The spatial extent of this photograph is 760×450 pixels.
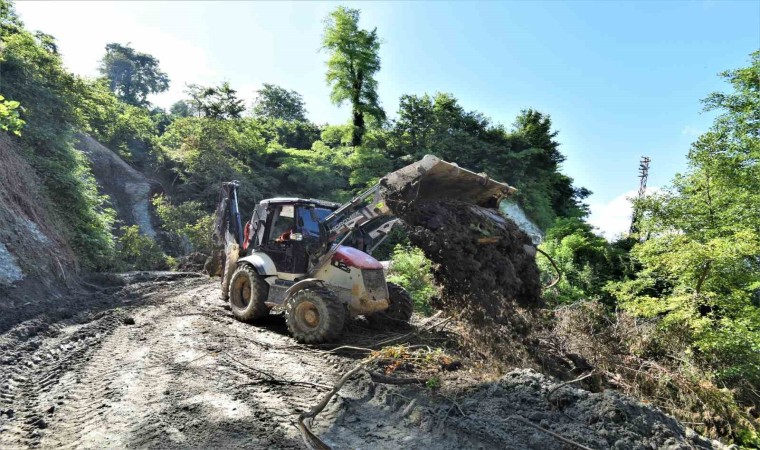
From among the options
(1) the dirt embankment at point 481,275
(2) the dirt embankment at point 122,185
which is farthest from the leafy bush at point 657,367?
A: (2) the dirt embankment at point 122,185

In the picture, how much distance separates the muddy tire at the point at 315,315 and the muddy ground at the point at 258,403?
0.21 metres

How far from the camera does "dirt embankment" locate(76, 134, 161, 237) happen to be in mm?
24156

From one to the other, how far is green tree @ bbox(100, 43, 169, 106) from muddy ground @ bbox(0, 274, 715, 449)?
57.9 m

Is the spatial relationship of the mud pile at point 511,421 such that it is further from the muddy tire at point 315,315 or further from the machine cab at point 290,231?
the machine cab at point 290,231

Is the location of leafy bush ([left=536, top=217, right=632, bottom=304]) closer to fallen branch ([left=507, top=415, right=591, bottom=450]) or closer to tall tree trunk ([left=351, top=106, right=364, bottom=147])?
fallen branch ([left=507, top=415, right=591, bottom=450])

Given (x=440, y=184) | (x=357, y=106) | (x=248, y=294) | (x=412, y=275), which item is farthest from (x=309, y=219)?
(x=357, y=106)

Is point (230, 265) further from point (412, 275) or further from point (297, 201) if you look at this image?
point (412, 275)

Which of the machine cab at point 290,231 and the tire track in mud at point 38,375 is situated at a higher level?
the machine cab at point 290,231

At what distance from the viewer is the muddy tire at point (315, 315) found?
245 inches

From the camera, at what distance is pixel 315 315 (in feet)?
21.3

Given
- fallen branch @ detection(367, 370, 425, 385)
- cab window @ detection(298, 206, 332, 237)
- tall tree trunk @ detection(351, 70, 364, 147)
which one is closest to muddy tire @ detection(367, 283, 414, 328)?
cab window @ detection(298, 206, 332, 237)

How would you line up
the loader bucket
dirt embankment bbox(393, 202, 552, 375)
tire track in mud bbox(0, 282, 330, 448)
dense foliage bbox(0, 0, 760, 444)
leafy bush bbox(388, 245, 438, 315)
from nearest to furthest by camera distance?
tire track in mud bbox(0, 282, 330, 448) < dirt embankment bbox(393, 202, 552, 375) < the loader bucket < dense foliage bbox(0, 0, 760, 444) < leafy bush bbox(388, 245, 438, 315)

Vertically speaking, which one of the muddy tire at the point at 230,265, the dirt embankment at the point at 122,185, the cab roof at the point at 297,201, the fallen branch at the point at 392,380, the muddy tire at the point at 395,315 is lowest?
the fallen branch at the point at 392,380

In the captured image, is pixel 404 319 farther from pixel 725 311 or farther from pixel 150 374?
pixel 725 311
